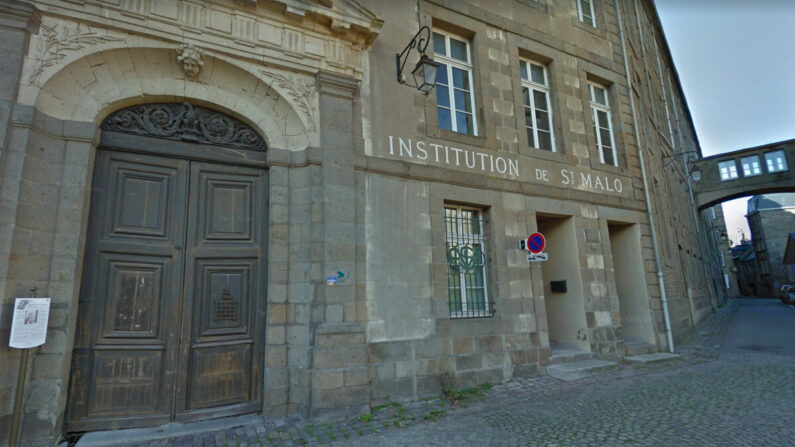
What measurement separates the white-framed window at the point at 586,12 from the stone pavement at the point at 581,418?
7.88 meters

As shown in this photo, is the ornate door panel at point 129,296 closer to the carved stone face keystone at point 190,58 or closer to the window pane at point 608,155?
the carved stone face keystone at point 190,58

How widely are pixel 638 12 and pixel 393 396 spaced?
14.7 metres

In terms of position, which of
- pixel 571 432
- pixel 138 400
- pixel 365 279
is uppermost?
pixel 365 279

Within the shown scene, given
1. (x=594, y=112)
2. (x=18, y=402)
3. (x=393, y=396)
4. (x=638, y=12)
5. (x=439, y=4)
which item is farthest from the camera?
(x=638, y=12)

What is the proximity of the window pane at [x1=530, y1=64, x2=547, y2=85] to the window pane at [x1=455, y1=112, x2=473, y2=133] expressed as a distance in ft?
7.23

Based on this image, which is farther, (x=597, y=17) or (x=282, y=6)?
(x=597, y=17)

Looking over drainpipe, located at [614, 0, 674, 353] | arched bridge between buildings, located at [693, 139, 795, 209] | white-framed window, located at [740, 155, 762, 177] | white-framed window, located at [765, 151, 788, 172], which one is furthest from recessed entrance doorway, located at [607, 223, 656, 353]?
white-framed window, located at [765, 151, 788, 172]

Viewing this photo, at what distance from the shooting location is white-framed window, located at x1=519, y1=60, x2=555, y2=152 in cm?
806

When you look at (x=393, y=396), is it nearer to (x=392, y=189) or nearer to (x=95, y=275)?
(x=392, y=189)

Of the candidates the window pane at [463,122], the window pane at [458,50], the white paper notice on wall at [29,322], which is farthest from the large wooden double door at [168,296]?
the window pane at [458,50]

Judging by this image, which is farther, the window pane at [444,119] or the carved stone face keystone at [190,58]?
the window pane at [444,119]

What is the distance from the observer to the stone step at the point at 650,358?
24.6ft

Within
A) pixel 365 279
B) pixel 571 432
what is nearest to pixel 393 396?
pixel 365 279

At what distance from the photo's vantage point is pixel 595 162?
8.56m
